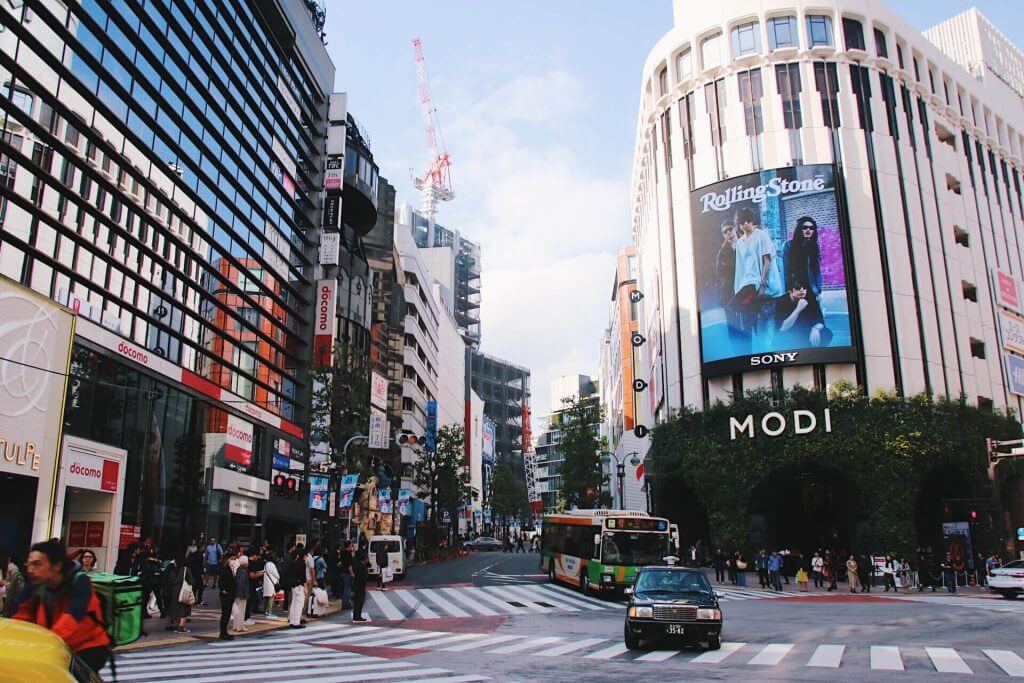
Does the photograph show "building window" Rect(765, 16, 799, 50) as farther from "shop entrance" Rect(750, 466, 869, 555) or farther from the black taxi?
the black taxi

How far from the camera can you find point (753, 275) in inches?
1772

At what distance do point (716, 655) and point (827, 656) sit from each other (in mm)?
1818

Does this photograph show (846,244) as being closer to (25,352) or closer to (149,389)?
(149,389)

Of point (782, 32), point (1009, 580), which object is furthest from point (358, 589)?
point (782, 32)

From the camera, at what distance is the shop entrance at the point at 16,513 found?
Answer: 23516mm

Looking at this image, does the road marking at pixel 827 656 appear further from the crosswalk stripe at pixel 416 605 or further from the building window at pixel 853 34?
the building window at pixel 853 34

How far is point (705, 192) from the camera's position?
158ft

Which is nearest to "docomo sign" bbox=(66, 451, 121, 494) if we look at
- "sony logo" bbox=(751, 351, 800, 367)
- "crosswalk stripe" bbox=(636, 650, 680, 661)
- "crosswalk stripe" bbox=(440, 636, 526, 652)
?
"crosswalk stripe" bbox=(440, 636, 526, 652)

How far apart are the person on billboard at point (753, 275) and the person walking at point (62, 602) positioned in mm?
41551

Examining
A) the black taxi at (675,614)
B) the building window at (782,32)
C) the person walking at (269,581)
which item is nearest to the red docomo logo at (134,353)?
the person walking at (269,581)

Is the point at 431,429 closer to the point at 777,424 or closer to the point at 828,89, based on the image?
the point at 777,424

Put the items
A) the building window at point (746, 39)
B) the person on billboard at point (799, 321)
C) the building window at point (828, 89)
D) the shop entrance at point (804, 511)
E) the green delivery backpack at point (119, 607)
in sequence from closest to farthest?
the green delivery backpack at point (119, 607)
the shop entrance at point (804, 511)
the person on billboard at point (799, 321)
the building window at point (828, 89)
the building window at point (746, 39)

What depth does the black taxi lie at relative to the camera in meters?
14.6

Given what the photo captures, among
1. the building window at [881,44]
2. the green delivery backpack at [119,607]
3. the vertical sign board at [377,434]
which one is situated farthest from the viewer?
the building window at [881,44]
